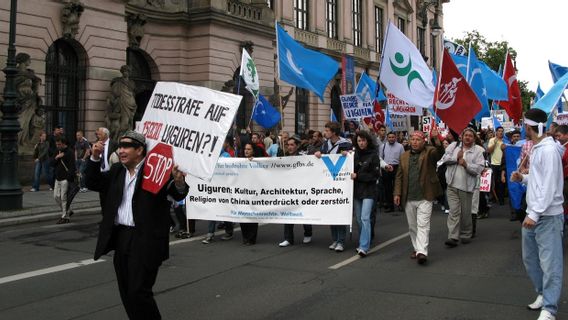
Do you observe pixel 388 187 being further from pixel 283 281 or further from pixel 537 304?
pixel 537 304

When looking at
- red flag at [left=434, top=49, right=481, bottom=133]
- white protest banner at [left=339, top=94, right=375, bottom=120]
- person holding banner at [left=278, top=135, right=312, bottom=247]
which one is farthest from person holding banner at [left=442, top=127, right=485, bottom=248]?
white protest banner at [left=339, top=94, right=375, bottom=120]

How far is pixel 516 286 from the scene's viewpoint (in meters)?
6.30

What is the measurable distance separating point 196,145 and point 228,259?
12.7ft

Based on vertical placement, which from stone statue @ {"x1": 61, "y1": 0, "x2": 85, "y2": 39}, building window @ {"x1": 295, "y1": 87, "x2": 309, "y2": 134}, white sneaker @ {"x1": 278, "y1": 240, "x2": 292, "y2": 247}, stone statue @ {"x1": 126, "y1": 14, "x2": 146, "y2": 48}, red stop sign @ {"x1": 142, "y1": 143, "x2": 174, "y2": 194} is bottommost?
white sneaker @ {"x1": 278, "y1": 240, "x2": 292, "y2": 247}

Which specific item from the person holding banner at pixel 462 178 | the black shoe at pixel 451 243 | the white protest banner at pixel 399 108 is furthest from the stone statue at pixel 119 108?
the black shoe at pixel 451 243

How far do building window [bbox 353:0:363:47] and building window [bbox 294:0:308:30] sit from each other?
698 cm

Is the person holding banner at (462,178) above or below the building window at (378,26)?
below

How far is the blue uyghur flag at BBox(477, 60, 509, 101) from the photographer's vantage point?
57.0ft

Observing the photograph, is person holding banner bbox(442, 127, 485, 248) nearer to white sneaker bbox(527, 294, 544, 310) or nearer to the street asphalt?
the street asphalt

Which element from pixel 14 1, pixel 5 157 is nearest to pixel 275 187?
pixel 5 157

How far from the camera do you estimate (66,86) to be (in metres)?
20.4

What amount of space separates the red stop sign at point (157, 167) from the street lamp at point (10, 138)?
1003 cm

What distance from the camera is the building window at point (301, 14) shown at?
34875 mm

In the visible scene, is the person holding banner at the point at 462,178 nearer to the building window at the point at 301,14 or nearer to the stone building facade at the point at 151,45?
the stone building facade at the point at 151,45
